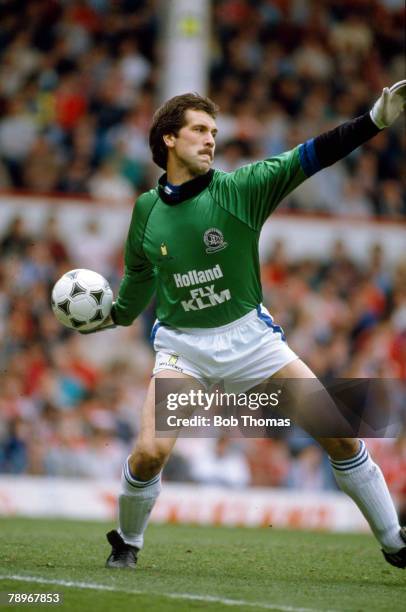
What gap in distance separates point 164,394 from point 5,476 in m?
6.10

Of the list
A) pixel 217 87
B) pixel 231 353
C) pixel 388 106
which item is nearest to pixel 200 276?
pixel 231 353

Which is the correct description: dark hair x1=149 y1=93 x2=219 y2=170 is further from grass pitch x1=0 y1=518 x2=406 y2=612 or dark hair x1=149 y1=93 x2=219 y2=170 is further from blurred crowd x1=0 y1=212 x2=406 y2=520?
blurred crowd x1=0 y1=212 x2=406 y2=520

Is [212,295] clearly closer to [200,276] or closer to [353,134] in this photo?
[200,276]

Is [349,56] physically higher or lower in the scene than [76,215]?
higher

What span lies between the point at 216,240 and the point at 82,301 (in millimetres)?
927

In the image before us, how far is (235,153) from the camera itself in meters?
14.2

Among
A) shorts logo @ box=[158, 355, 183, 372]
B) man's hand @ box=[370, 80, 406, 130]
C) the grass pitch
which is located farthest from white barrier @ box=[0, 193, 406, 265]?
man's hand @ box=[370, 80, 406, 130]

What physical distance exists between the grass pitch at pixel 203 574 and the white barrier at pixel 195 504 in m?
2.55

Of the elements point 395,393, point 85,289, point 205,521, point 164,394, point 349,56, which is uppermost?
point 349,56

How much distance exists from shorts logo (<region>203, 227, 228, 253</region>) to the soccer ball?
0.84 m

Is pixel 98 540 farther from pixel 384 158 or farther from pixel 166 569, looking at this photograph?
pixel 384 158

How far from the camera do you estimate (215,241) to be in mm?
5797

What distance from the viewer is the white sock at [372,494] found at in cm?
577

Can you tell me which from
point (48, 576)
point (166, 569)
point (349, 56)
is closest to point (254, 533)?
point (166, 569)
